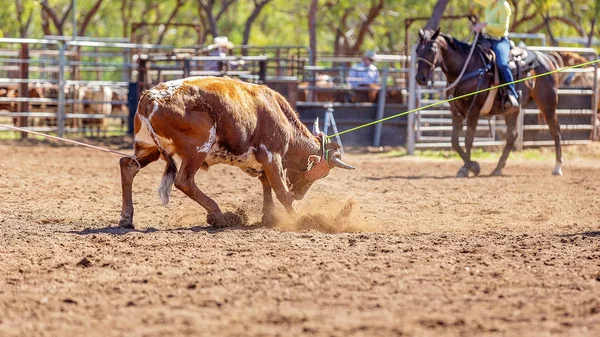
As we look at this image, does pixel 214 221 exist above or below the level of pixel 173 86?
below

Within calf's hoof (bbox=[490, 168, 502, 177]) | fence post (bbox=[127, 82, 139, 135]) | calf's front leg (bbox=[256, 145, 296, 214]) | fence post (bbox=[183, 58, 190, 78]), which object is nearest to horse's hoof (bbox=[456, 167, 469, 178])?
calf's hoof (bbox=[490, 168, 502, 177])

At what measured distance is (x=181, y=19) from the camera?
152 feet

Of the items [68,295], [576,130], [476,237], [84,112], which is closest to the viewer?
[68,295]

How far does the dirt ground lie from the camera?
16.0 ft

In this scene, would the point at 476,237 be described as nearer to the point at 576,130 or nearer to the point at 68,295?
the point at 68,295

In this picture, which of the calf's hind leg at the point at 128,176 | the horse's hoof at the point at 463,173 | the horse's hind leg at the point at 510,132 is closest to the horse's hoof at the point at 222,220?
the calf's hind leg at the point at 128,176

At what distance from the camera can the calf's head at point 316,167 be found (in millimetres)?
8922

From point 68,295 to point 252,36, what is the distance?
41.3m

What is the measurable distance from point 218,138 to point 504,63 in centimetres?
660

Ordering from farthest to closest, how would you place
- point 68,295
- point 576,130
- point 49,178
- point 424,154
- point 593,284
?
point 576,130, point 424,154, point 49,178, point 593,284, point 68,295

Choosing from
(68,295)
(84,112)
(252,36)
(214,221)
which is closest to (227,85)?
(214,221)

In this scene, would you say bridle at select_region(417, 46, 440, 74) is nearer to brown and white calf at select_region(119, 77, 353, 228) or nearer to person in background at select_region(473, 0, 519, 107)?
person in background at select_region(473, 0, 519, 107)

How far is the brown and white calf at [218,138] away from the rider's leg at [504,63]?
538 cm

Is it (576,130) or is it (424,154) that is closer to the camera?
(424,154)
